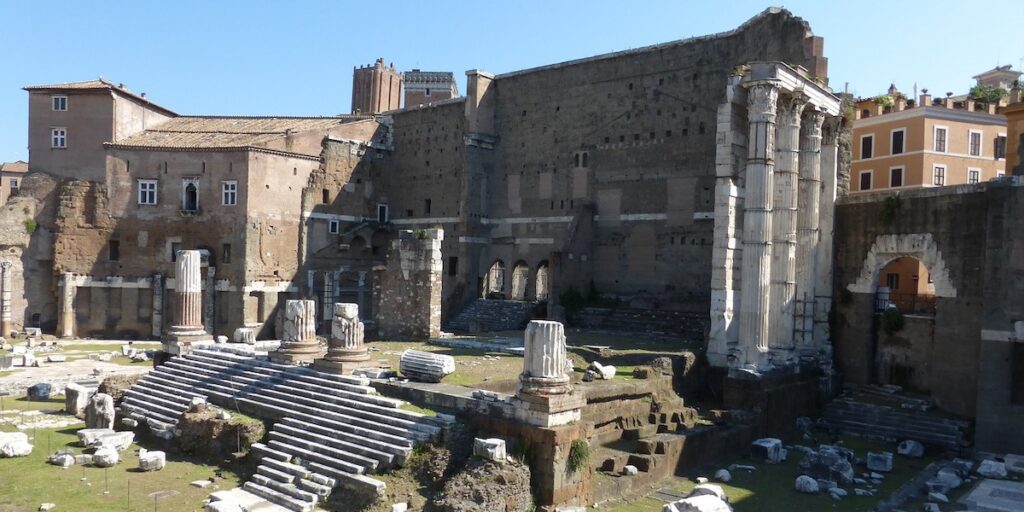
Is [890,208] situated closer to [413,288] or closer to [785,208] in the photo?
[785,208]

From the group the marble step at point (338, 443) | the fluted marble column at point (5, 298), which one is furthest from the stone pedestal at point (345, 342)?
the fluted marble column at point (5, 298)

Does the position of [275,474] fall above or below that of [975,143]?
below

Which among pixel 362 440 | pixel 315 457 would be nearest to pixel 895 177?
pixel 362 440

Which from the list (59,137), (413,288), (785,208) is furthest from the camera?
(59,137)

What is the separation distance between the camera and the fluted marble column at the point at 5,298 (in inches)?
1240

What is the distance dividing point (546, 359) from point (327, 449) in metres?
4.36

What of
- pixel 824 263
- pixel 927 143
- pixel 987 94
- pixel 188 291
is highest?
pixel 987 94

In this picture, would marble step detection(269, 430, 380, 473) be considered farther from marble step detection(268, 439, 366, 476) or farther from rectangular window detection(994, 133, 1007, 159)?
rectangular window detection(994, 133, 1007, 159)

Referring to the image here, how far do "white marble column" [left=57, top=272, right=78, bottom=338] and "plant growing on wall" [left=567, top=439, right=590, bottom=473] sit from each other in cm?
2788

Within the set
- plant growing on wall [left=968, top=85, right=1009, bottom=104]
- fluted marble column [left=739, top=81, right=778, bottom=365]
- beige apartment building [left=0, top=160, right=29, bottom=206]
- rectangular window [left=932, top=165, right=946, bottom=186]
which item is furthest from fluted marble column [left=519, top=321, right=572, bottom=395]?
beige apartment building [left=0, top=160, right=29, bottom=206]

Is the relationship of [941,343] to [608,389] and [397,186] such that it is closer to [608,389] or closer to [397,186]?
[608,389]

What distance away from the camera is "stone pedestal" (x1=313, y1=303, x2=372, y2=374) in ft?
52.6

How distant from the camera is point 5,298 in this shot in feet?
104

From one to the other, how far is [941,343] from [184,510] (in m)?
17.5
